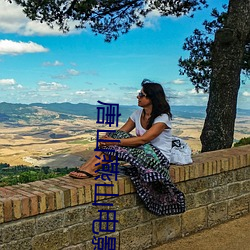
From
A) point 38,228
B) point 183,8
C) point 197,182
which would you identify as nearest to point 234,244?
point 197,182

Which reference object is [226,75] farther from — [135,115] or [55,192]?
[55,192]

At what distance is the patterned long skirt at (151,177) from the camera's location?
340cm

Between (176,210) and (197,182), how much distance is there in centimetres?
45

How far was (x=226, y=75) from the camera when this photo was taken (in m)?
6.72

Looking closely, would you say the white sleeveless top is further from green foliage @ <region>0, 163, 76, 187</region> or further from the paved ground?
green foliage @ <region>0, 163, 76, 187</region>

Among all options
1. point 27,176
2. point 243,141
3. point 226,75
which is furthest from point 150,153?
point 243,141

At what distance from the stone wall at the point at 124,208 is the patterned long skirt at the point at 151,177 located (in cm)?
8

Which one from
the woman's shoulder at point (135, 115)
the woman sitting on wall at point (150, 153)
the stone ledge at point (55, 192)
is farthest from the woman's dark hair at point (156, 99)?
the stone ledge at point (55, 192)

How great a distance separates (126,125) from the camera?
3.84 meters

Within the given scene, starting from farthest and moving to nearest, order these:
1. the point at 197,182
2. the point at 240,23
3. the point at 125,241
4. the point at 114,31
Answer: the point at 114,31 → the point at 240,23 → the point at 197,182 → the point at 125,241

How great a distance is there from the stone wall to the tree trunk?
1975mm

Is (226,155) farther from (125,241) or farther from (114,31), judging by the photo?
(114,31)

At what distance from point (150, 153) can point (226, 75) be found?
3.64 metres

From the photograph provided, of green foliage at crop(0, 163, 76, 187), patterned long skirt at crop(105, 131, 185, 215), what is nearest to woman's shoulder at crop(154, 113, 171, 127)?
patterned long skirt at crop(105, 131, 185, 215)
